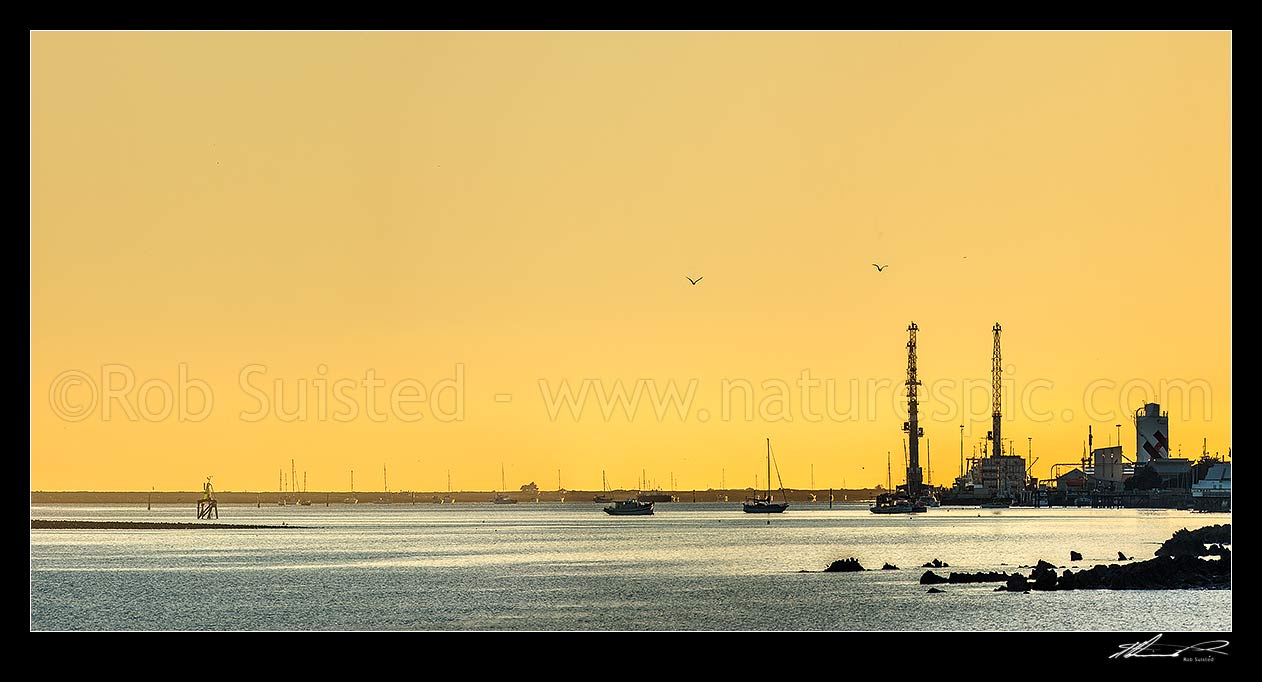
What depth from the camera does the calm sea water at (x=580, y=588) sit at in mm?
73000

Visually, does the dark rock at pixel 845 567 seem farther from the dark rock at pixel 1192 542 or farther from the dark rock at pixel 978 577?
the dark rock at pixel 1192 542

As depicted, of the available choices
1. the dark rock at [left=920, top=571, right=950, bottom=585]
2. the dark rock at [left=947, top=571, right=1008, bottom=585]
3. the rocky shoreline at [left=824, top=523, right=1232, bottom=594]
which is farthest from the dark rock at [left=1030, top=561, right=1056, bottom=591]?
the dark rock at [left=920, top=571, right=950, bottom=585]

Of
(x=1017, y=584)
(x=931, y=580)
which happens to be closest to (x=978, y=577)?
(x=931, y=580)

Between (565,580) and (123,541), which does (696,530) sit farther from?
(565,580)
